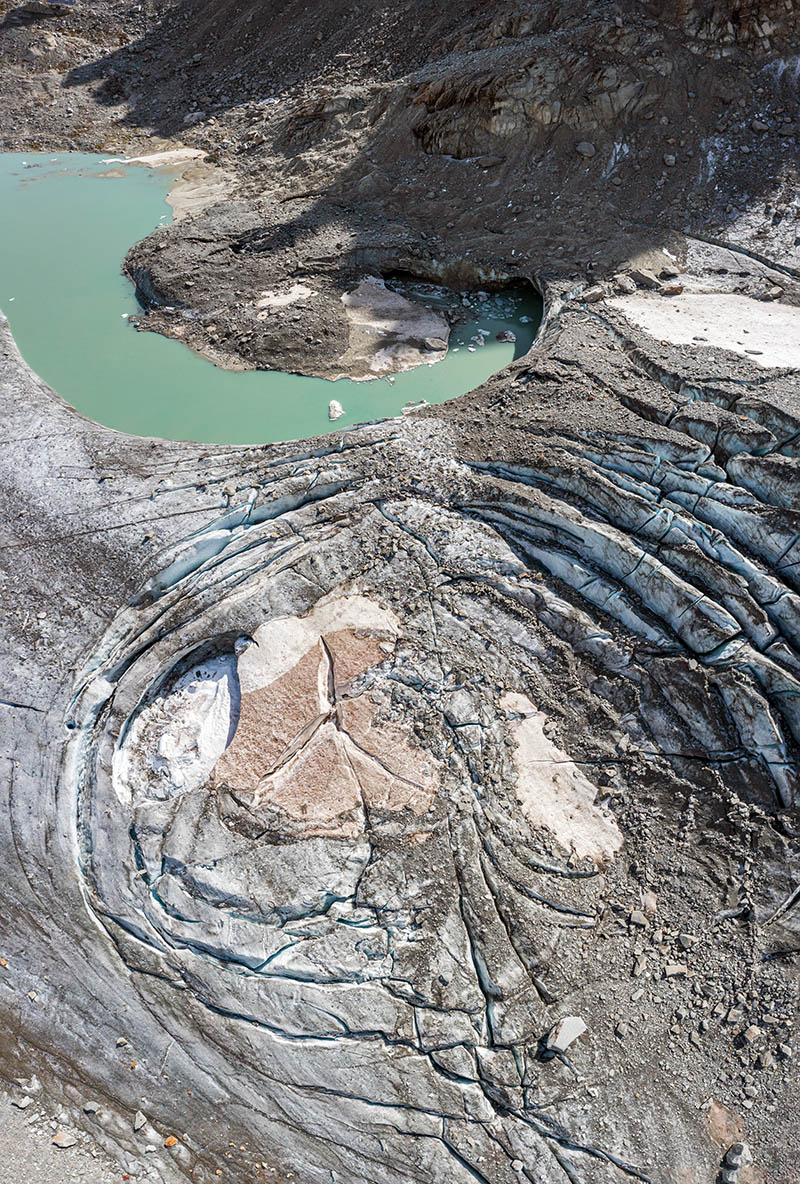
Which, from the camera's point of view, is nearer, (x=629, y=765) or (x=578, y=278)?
(x=629, y=765)

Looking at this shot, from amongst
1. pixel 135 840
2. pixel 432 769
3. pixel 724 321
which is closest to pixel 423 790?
pixel 432 769

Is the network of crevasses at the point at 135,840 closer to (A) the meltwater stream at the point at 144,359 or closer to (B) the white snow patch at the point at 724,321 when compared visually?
(A) the meltwater stream at the point at 144,359

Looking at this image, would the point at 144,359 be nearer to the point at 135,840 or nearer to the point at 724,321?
the point at 135,840

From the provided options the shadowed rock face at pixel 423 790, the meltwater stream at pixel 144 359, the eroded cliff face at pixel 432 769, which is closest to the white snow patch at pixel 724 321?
the eroded cliff face at pixel 432 769

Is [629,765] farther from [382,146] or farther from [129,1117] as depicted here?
[382,146]

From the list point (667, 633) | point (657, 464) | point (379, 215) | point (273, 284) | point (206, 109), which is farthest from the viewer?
point (206, 109)

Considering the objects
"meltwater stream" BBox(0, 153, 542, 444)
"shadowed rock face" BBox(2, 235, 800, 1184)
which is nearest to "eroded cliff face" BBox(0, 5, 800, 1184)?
"shadowed rock face" BBox(2, 235, 800, 1184)

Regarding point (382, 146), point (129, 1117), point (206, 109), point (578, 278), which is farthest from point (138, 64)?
point (129, 1117)
